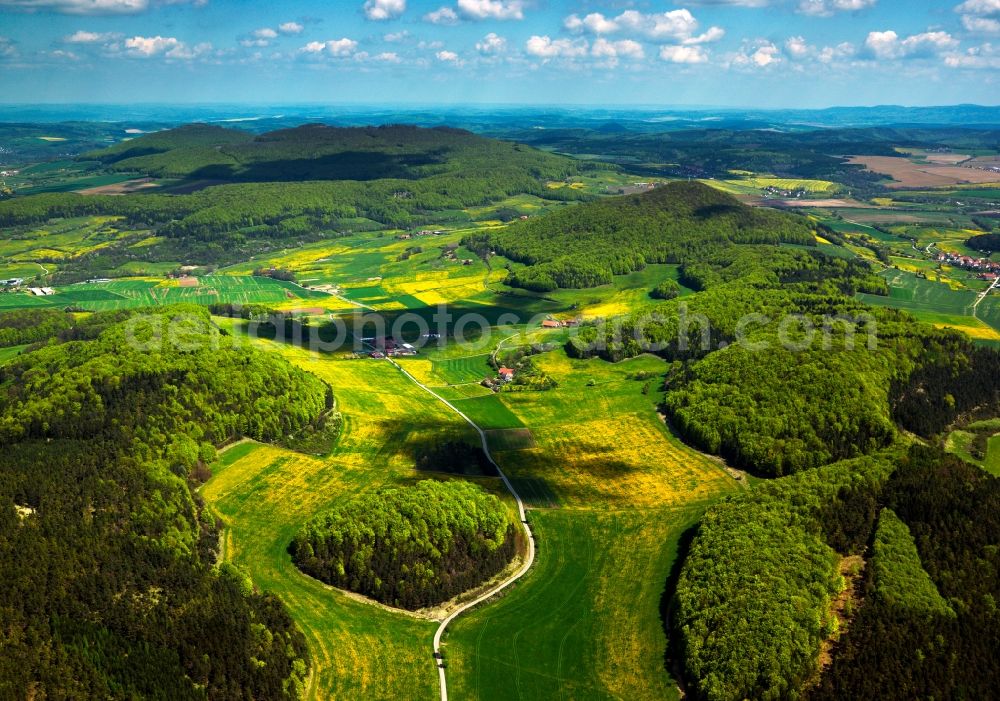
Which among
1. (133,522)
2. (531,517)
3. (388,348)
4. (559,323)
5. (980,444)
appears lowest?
(531,517)

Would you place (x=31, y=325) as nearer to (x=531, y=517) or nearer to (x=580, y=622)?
(x=531, y=517)

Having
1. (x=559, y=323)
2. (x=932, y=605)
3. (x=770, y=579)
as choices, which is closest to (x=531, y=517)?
(x=770, y=579)

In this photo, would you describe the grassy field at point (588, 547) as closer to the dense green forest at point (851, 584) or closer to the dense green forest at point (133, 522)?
the dense green forest at point (851, 584)

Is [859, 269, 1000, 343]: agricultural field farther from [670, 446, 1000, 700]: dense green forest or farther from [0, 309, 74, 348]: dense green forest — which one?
[0, 309, 74, 348]: dense green forest

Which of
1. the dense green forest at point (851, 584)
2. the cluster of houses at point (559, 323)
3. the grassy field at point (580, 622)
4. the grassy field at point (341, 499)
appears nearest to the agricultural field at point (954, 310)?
the cluster of houses at point (559, 323)

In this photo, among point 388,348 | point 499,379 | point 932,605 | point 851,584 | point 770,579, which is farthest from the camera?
point 388,348

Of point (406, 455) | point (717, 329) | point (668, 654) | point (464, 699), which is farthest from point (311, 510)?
point (717, 329)
